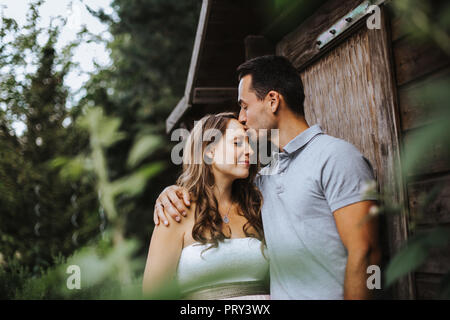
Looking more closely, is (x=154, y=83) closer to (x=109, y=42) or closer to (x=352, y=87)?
(x=352, y=87)

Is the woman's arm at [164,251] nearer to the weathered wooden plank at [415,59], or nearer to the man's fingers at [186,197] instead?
the man's fingers at [186,197]

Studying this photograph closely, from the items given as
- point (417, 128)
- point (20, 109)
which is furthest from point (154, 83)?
point (20, 109)

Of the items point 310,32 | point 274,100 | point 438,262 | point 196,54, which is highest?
point 196,54

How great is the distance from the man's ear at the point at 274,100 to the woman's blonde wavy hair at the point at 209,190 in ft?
1.18

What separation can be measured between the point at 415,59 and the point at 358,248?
33.4 inches

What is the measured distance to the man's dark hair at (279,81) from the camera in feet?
7.34

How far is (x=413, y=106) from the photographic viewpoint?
1.62 meters

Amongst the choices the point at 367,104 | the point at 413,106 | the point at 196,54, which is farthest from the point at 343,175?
the point at 196,54

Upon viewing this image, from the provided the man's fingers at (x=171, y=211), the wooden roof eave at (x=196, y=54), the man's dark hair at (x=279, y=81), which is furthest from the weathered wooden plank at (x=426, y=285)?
the wooden roof eave at (x=196, y=54)

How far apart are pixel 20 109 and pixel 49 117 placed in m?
0.05

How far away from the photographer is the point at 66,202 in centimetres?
67

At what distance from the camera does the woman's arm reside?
1959 mm

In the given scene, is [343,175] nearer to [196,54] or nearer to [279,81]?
[279,81]

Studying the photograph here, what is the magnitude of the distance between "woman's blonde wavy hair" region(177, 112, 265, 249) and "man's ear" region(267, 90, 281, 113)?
1.18ft
